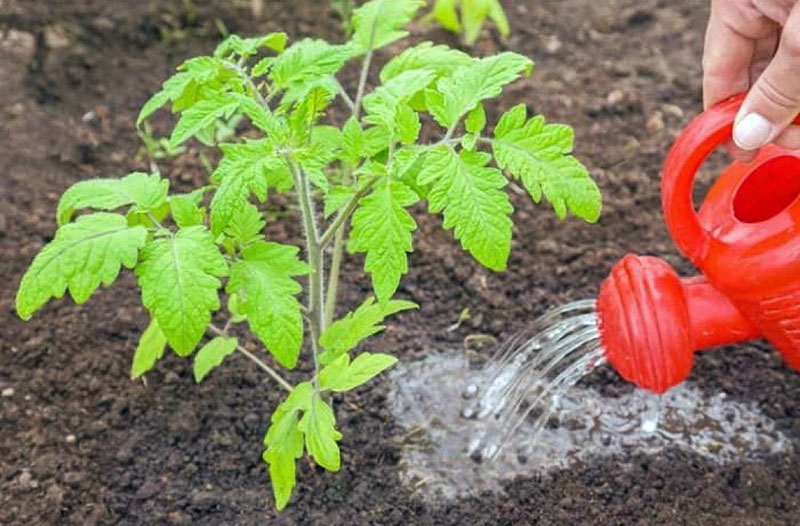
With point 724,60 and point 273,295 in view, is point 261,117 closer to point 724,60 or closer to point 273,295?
point 273,295

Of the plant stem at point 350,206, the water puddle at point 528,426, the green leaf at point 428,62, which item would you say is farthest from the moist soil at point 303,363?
the green leaf at point 428,62

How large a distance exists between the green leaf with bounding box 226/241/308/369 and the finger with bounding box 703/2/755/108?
68cm

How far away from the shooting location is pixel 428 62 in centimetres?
181

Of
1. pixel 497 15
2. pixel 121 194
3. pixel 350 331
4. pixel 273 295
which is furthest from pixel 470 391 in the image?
pixel 497 15

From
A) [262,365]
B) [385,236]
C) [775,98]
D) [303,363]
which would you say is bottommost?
[303,363]

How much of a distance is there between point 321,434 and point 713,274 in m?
0.63

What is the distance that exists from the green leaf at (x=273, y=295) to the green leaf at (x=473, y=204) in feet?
0.76

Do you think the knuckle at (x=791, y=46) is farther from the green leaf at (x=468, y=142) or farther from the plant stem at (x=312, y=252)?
the plant stem at (x=312, y=252)

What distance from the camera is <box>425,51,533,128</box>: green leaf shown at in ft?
5.22

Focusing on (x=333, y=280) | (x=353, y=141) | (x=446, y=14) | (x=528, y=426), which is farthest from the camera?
(x=446, y=14)

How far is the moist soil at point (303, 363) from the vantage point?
6.54 feet

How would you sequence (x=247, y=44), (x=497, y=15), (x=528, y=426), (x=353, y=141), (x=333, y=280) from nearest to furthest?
1. (x=353, y=141)
2. (x=247, y=44)
3. (x=333, y=280)
4. (x=528, y=426)
5. (x=497, y=15)

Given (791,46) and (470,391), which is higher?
(791,46)

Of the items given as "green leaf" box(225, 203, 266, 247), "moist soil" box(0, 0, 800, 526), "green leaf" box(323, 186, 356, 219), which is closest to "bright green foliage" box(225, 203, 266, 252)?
"green leaf" box(225, 203, 266, 247)
